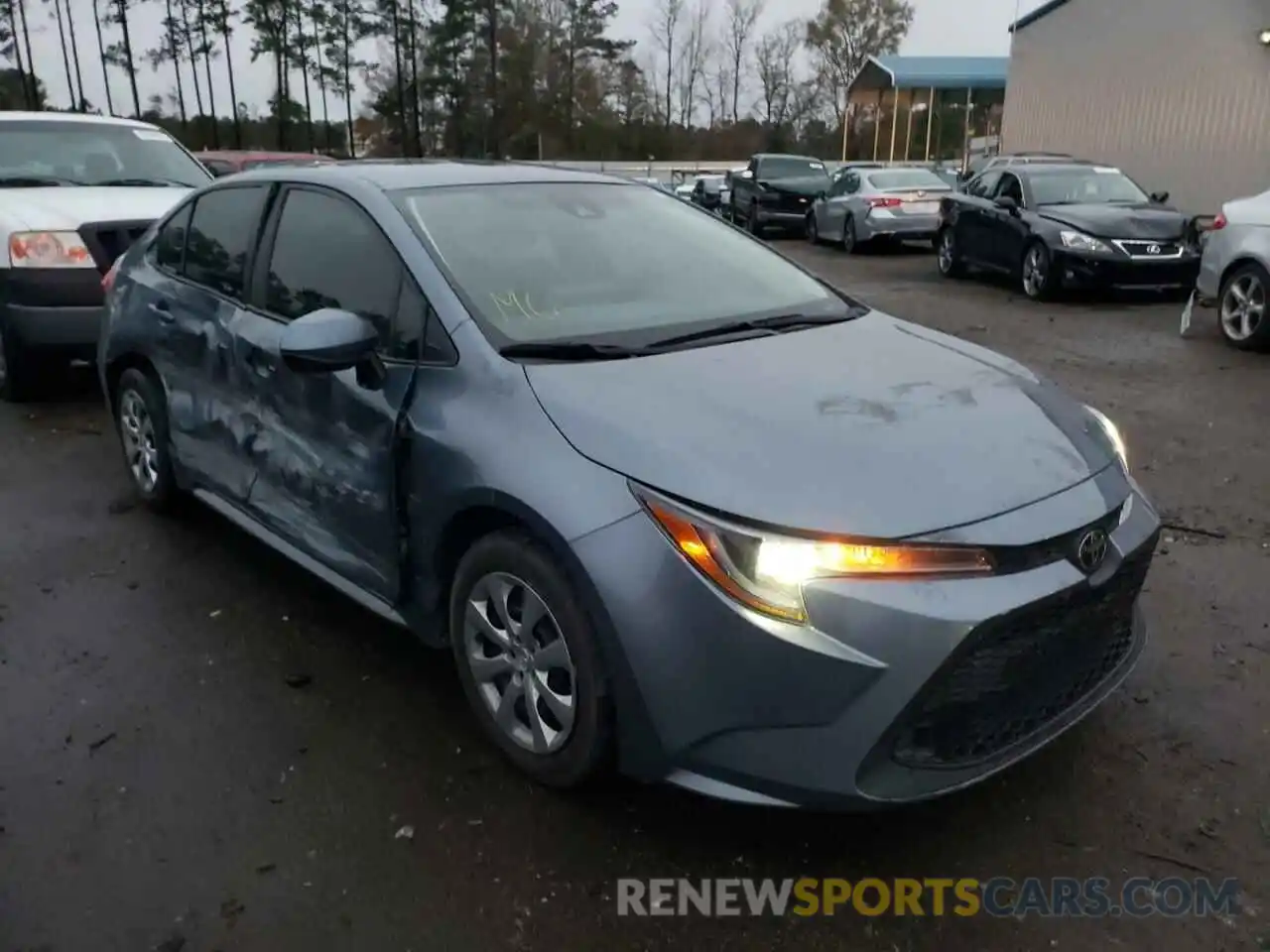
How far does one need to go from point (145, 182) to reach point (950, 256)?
1007 centimetres

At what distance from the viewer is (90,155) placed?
785cm

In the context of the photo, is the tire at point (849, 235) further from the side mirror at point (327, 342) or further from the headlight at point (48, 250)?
the side mirror at point (327, 342)

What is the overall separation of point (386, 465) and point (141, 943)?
1348 millimetres

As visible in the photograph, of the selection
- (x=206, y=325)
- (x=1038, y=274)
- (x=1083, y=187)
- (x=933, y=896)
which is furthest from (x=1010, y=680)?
(x=1083, y=187)

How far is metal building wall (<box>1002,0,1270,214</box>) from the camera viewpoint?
59.0 feet

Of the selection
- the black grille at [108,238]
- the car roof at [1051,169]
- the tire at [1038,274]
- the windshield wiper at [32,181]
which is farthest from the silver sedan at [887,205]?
the black grille at [108,238]

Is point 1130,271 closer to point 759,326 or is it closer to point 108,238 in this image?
point 759,326

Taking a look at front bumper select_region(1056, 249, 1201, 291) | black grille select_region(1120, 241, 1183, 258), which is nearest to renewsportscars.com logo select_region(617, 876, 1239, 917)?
front bumper select_region(1056, 249, 1201, 291)

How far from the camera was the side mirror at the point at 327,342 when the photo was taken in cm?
302

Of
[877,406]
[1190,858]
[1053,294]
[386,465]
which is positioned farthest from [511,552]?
[1053,294]

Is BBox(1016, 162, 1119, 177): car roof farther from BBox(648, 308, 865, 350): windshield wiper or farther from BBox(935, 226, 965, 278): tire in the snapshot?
BBox(648, 308, 865, 350): windshield wiper

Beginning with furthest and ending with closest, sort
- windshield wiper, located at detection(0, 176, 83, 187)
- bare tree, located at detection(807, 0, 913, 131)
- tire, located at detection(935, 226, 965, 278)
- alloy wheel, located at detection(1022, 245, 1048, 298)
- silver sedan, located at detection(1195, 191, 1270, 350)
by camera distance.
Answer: bare tree, located at detection(807, 0, 913, 131)
tire, located at detection(935, 226, 965, 278)
alloy wheel, located at detection(1022, 245, 1048, 298)
silver sedan, located at detection(1195, 191, 1270, 350)
windshield wiper, located at detection(0, 176, 83, 187)

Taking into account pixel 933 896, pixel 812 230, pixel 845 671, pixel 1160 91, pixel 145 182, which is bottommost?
pixel 812 230

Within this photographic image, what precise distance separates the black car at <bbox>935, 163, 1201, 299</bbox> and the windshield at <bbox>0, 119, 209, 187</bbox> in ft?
27.8
